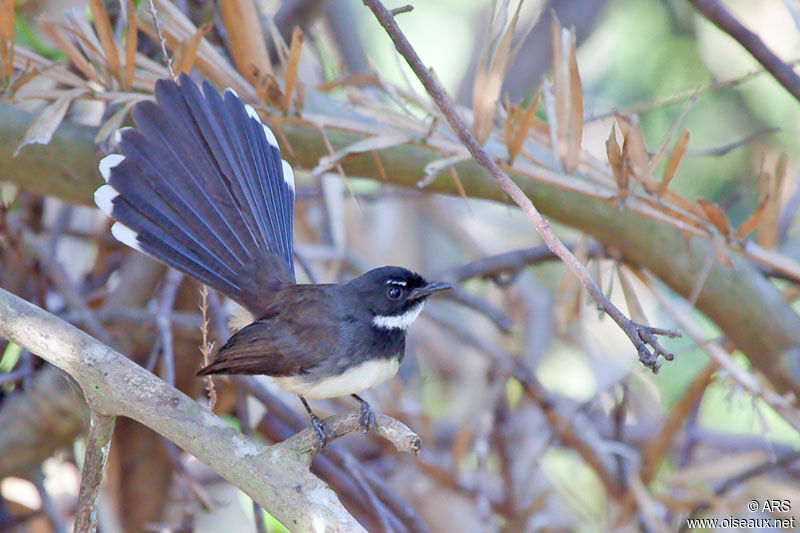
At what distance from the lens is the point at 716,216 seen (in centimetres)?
302

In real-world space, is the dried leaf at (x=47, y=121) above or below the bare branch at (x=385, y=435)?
above

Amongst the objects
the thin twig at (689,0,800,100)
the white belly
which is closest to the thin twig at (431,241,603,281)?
the white belly

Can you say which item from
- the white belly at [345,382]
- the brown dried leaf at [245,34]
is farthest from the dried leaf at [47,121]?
the white belly at [345,382]

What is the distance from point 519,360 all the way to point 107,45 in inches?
88.4

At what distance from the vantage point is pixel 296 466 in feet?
6.58

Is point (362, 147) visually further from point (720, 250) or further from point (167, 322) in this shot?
point (720, 250)

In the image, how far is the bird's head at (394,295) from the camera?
3.08m

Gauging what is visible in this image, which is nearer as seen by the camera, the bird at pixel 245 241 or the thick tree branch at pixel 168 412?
the thick tree branch at pixel 168 412

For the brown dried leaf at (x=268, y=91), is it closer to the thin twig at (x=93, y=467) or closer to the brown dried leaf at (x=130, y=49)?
the brown dried leaf at (x=130, y=49)

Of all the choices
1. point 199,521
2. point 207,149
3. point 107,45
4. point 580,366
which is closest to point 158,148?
point 207,149

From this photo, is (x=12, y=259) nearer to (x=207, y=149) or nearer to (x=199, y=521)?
(x=207, y=149)

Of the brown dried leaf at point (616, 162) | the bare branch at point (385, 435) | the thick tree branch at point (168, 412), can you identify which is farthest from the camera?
the brown dried leaf at point (616, 162)

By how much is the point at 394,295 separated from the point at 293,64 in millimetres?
848

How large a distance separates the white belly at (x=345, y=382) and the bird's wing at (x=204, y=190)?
389 millimetres
